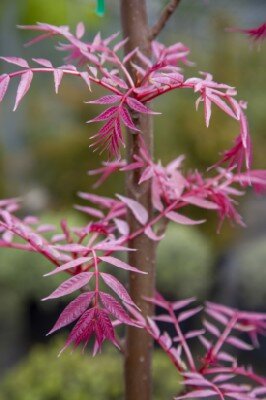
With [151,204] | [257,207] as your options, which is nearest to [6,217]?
[151,204]

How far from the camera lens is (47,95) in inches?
138

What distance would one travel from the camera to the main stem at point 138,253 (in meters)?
0.63

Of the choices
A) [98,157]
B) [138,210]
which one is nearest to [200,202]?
[138,210]

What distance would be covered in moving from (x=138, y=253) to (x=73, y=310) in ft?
0.61

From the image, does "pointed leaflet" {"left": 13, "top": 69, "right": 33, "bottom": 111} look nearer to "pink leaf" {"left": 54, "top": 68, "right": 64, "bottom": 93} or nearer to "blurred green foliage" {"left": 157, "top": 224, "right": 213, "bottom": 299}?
"pink leaf" {"left": 54, "top": 68, "right": 64, "bottom": 93}

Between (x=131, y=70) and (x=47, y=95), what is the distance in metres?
2.93

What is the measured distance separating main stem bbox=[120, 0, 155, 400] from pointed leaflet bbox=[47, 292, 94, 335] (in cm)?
17

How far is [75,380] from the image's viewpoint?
5.15 ft

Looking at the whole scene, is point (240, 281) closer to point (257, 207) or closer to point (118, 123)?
point (257, 207)

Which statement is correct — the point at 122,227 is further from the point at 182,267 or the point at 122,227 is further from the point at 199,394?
the point at 182,267

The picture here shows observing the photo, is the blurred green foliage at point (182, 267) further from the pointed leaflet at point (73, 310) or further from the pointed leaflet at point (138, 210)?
the pointed leaflet at point (73, 310)

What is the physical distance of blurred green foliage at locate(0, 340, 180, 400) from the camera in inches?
60.5

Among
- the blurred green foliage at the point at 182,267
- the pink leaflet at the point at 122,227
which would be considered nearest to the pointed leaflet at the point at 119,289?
the pink leaflet at the point at 122,227

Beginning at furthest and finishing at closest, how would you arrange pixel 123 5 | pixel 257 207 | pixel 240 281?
pixel 257 207, pixel 240 281, pixel 123 5
